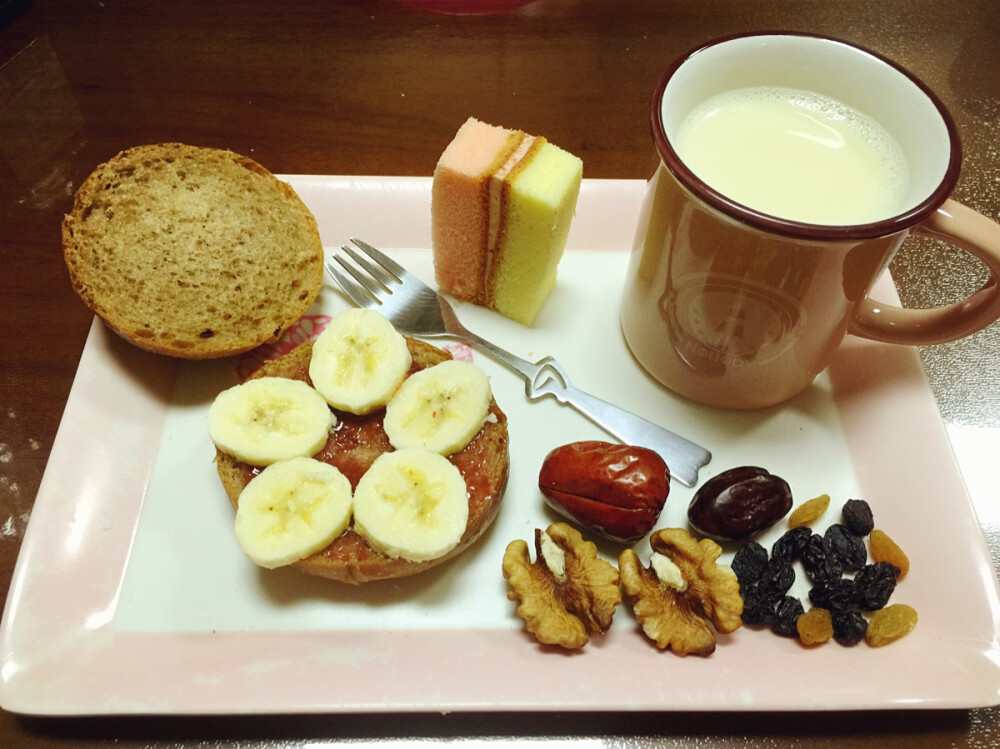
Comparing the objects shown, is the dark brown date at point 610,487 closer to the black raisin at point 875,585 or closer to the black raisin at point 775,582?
the black raisin at point 775,582

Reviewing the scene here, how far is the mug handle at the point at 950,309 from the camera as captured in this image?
92 centimetres

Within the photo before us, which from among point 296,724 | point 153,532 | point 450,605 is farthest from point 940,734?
point 153,532

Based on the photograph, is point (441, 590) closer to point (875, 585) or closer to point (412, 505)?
point (412, 505)

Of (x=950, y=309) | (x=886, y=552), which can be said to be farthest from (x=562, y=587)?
(x=950, y=309)

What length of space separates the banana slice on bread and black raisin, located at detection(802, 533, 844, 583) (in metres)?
0.43

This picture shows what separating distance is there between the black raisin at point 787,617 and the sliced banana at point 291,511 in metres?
0.58

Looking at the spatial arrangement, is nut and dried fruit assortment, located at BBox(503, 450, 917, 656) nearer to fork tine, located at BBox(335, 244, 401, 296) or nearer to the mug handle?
the mug handle

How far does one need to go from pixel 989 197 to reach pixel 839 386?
763mm

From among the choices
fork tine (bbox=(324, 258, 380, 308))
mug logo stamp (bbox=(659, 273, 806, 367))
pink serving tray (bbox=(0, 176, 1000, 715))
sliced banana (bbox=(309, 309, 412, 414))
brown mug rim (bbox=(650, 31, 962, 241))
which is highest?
brown mug rim (bbox=(650, 31, 962, 241))

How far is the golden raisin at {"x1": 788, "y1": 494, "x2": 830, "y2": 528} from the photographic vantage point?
1.06m

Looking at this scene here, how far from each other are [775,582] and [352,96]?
1455 mm

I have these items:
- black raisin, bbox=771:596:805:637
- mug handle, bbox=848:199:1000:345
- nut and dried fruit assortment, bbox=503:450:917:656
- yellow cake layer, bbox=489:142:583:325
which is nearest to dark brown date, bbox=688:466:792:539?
nut and dried fruit assortment, bbox=503:450:917:656

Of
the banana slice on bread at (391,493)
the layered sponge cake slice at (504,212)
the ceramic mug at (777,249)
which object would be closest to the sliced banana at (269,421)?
the banana slice on bread at (391,493)

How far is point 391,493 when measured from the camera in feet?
3.18
